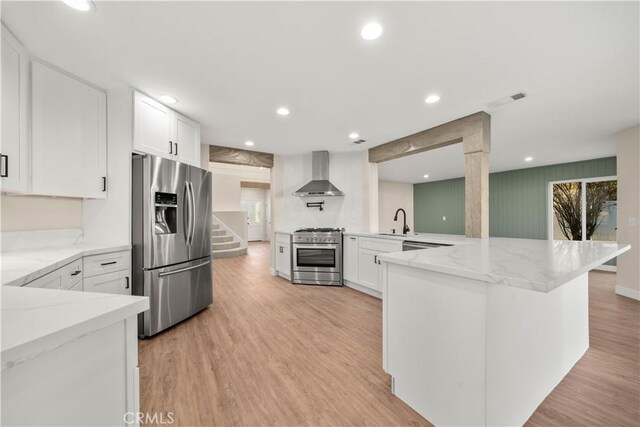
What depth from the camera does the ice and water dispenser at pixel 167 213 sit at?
8.10ft

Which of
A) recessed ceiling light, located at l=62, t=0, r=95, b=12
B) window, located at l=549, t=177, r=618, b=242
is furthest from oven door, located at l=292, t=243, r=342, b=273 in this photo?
window, located at l=549, t=177, r=618, b=242

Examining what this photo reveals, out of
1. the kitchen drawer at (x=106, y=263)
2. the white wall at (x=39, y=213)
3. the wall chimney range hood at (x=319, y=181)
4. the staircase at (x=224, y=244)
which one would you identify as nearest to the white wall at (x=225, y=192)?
the staircase at (x=224, y=244)

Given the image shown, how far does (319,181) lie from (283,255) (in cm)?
152

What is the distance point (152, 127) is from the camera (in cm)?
251

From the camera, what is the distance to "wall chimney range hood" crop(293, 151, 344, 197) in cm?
450

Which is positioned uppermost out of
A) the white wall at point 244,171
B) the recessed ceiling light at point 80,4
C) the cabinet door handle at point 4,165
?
the white wall at point 244,171

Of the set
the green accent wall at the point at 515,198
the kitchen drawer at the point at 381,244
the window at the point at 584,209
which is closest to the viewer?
the kitchen drawer at the point at 381,244

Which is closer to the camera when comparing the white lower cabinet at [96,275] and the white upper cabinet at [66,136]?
the white lower cabinet at [96,275]

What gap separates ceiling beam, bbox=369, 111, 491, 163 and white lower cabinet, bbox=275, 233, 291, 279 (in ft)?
7.51

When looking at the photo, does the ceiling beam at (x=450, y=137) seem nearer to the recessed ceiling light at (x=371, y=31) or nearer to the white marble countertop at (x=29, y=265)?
the recessed ceiling light at (x=371, y=31)

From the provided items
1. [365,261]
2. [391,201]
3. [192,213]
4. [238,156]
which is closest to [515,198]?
[391,201]

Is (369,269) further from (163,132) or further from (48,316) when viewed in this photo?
(48,316)

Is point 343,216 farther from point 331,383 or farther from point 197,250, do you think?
point 331,383

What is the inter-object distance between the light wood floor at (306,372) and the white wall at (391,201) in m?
5.36
